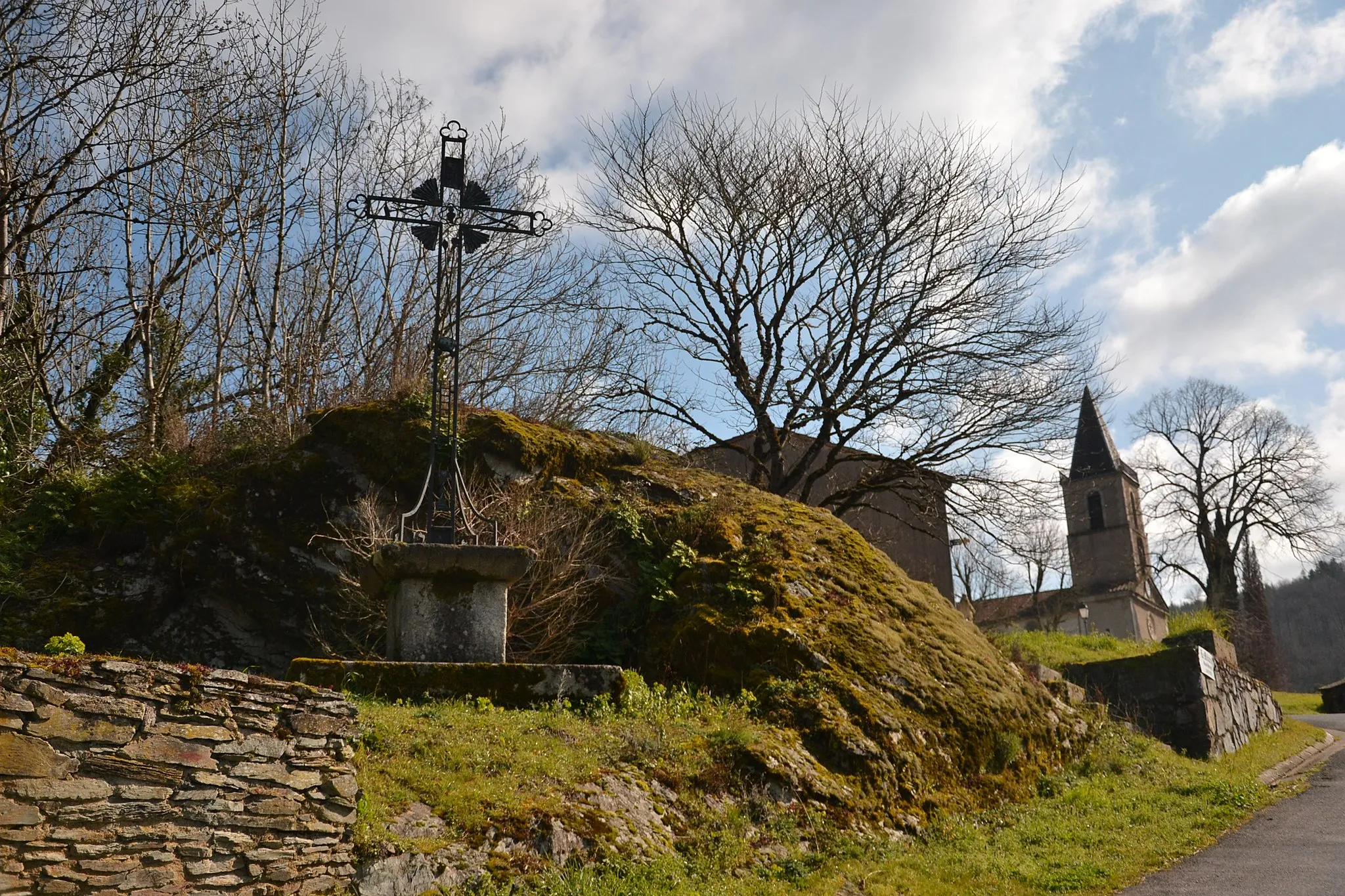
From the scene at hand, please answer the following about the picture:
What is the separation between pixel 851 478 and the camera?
20.5 meters

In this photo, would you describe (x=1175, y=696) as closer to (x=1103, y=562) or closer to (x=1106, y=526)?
(x=1103, y=562)

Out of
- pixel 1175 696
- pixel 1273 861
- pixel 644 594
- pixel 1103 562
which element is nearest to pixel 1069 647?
pixel 1175 696

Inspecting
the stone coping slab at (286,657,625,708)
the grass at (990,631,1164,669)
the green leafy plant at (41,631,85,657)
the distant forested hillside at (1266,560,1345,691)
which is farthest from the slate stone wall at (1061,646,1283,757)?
the distant forested hillside at (1266,560,1345,691)

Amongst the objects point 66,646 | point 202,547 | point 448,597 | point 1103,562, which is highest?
point 1103,562

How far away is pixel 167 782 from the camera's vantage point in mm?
4559

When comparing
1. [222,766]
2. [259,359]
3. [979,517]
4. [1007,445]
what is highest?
[259,359]

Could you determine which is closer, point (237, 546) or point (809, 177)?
point (237, 546)

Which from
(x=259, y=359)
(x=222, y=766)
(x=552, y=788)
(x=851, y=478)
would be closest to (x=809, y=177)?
(x=851, y=478)

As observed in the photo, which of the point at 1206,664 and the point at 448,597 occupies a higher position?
the point at 448,597

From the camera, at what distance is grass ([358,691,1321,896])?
5398 mm

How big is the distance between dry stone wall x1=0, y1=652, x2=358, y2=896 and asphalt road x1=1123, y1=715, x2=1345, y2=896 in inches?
210

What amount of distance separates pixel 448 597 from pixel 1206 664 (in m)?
10.9

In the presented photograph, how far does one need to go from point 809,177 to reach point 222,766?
13.0 m

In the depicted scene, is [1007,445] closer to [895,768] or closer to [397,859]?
[895,768]
